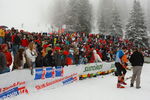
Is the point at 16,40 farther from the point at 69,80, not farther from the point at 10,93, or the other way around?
the point at 10,93

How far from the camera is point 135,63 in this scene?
10.1 metres

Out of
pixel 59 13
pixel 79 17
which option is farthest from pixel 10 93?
pixel 59 13

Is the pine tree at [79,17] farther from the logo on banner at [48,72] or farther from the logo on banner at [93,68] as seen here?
the logo on banner at [48,72]

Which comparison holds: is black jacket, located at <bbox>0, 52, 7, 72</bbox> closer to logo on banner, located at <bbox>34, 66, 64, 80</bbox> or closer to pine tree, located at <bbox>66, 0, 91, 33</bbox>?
logo on banner, located at <bbox>34, 66, 64, 80</bbox>

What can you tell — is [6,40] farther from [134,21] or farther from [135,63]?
[134,21]

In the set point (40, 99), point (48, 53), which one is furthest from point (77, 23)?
point (40, 99)

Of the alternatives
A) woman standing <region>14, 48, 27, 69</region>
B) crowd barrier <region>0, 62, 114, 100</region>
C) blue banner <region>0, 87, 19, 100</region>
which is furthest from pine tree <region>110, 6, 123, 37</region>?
blue banner <region>0, 87, 19, 100</region>

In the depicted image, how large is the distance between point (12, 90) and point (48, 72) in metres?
2.20

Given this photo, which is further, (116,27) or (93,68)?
(116,27)

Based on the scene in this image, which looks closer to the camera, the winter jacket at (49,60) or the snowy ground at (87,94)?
the snowy ground at (87,94)

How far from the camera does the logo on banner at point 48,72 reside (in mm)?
8997

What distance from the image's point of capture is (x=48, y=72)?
31.4ft

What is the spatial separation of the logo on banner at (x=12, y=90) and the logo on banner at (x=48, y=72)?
855 mm

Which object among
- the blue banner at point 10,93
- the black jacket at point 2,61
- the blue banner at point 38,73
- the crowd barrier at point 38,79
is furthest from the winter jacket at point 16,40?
the black jacket at point 2,61
